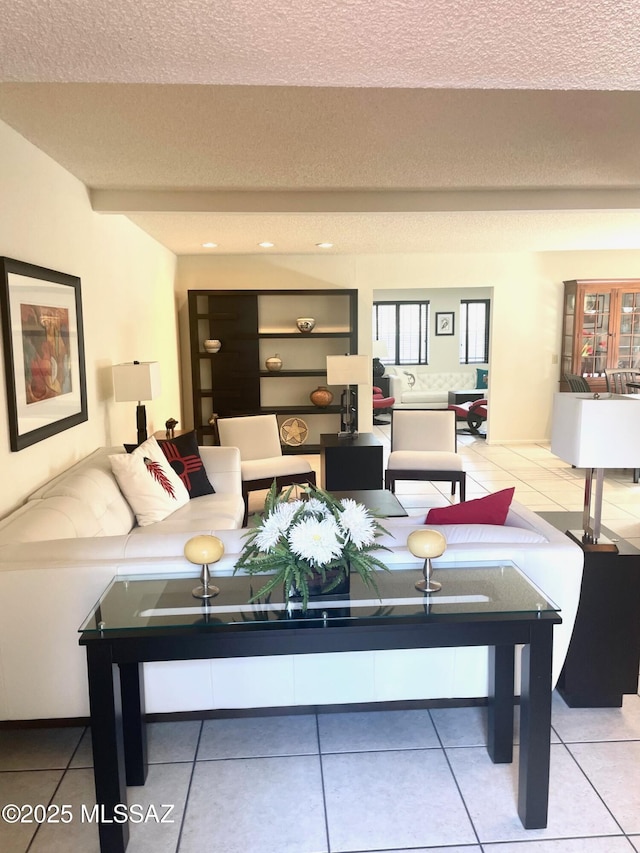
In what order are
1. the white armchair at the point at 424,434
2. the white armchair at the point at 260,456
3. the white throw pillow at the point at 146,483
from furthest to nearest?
the white armchair at the point at 424,434 < the white armchair at the point at 260,456 < the white throw pillow at the point at 146,483

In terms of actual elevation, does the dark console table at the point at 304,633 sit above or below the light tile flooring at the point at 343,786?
above

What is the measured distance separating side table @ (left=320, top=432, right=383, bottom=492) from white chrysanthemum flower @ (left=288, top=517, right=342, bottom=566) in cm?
335

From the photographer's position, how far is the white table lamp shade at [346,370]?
5805 millimetres

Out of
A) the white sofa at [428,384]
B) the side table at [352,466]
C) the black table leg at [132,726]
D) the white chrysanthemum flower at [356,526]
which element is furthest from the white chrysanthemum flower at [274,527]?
the white sofa at [428,384]

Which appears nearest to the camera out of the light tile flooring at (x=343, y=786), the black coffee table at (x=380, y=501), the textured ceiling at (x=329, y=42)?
the textured ceiling at (x=329, y=42)

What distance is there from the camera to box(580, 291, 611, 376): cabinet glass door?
296 inches

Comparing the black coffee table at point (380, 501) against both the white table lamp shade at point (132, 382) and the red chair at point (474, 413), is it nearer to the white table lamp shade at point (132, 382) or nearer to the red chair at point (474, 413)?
the white table lamp shade at point (132, 382)

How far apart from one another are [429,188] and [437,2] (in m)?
3.16

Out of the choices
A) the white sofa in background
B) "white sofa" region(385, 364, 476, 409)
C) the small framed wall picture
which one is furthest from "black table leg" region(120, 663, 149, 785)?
the small framed wall picture

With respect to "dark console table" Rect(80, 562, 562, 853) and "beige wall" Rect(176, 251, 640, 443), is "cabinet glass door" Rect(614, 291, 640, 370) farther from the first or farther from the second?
"dark console table" Rect(80, 562, 562, 853)

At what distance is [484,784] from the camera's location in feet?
6.66

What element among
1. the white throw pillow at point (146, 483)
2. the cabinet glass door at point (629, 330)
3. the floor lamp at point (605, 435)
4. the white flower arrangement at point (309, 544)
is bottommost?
the white throw pillow at point (146, 483)

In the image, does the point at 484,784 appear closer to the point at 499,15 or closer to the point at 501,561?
the point at 501,561

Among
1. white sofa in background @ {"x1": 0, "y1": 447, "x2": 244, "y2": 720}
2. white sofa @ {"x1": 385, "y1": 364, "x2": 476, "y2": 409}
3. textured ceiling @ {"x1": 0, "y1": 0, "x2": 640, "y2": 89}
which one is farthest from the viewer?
white sofa @ {"x1": 385, "y1": 364, "x2": 476, "y2": 409}
